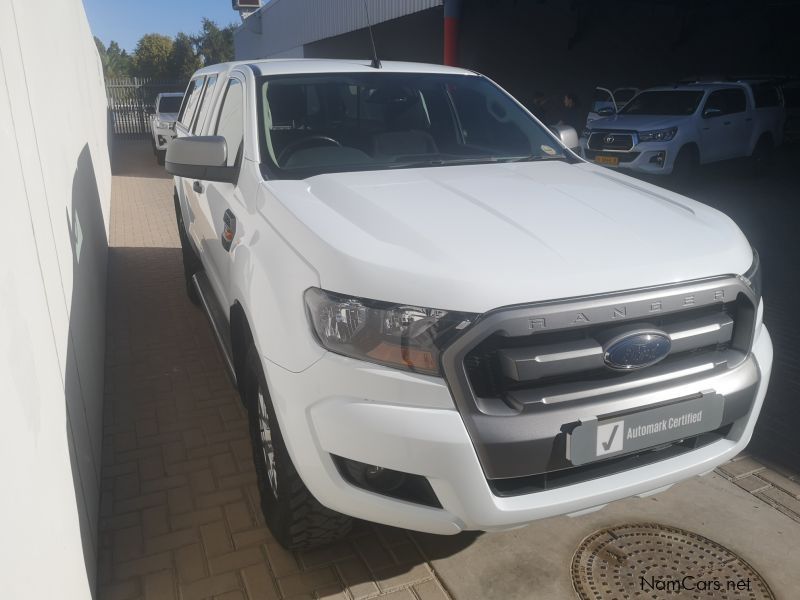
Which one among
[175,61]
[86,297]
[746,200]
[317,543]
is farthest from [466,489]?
[175,61]

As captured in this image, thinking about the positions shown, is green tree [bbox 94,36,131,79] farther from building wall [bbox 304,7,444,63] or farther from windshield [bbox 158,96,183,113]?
windshield [bbox 158,96,183,113]

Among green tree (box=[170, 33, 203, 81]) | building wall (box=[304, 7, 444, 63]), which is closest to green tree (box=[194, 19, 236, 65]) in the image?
green tree (box=[170, 33, 203, 81])

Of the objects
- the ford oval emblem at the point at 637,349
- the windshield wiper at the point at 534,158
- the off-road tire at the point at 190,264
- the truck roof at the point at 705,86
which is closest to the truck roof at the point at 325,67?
the windshield wiper at the point at 534,158

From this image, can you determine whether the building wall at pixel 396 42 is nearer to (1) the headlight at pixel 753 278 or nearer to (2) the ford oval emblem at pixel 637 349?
(1) the headlight at pixel 753 278

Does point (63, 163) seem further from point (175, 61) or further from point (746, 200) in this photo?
point (175, 61)

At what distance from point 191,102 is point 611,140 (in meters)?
7.97

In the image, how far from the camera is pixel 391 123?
12.3ft

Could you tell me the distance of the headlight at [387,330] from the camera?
76.5 inches

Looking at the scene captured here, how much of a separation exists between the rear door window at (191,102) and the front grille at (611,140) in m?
7.67

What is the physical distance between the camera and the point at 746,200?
10531 millimetres

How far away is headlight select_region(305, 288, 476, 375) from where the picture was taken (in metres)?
1.94

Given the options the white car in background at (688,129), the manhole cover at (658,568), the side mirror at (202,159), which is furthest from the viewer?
the white car in background at (688,129)

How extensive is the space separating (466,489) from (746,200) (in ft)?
33.7

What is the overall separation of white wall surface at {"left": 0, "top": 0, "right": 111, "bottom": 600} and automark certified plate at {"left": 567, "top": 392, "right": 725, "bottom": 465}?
1.50m
